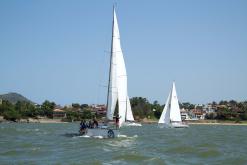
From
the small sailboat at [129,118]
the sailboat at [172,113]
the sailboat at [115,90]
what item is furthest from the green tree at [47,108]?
the sailboat at [115,90]

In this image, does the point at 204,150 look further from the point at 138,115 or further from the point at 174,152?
the point at 138,115

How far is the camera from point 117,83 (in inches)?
1741

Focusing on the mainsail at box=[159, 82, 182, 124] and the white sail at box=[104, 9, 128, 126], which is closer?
the white sail at box=[104, 9, 128, 126]

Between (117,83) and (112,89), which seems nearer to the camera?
(112,89)

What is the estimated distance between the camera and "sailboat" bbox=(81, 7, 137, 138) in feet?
142

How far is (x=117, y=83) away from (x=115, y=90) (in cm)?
68

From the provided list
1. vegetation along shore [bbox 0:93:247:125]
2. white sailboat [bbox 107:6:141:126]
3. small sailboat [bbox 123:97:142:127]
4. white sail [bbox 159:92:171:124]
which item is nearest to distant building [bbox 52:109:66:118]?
vegetation along shore [bbox 0:93:247:125]

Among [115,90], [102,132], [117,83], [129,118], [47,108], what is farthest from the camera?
[47,108]

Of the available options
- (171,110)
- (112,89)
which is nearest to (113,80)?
(112,89)

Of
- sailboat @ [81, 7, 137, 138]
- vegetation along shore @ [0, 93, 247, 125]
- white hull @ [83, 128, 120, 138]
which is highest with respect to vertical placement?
vegetation along shore @ [0, 93, 247, 125]

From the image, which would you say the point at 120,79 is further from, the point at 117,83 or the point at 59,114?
the point at 59,114

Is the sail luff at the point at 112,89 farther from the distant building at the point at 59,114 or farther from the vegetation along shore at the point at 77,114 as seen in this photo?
the distant building at the point at 59,114

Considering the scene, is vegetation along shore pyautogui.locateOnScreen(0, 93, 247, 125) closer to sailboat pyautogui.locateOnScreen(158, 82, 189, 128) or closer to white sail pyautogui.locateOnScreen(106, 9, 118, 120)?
sailboat pyautogui.locateOnScreen(158, 82, 189, 128)

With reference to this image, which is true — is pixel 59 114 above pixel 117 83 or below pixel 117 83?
above
